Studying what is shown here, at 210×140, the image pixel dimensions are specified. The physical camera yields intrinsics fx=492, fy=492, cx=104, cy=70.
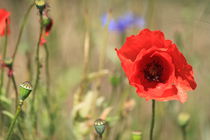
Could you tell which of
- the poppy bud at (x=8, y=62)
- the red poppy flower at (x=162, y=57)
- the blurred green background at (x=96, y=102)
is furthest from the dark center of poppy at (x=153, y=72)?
the poppy bud at (x=8, y=62)

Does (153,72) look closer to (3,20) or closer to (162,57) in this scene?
(162,57)

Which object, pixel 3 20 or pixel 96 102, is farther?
pixel 96 102

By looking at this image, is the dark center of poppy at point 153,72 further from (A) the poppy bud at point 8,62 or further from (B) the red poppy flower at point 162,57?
(A) the poppy bud at point 8,62

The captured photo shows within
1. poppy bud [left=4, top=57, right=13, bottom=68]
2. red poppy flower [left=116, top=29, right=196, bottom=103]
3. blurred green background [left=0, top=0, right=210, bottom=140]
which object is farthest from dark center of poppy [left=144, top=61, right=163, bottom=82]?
poppy bud [left=4, top=57, right=13, bottom=68]

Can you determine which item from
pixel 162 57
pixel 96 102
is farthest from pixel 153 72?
pixel 96 102

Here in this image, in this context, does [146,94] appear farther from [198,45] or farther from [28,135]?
[198,45]

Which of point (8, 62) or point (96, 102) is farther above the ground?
point (8, 62)
